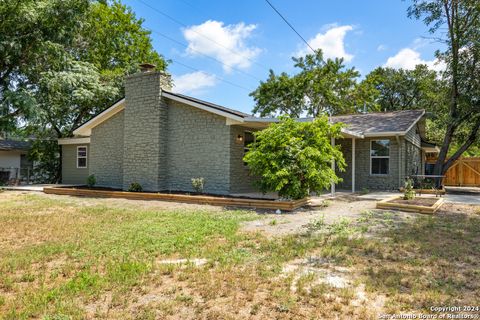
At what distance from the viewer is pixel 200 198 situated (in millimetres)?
10133

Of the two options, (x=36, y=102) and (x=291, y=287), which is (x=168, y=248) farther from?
(x=36, y=102)

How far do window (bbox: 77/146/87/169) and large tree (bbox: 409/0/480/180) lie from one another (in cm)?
1880

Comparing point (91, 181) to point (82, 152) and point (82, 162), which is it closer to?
point (82, 162)

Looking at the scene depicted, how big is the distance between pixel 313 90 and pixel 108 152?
19.5m

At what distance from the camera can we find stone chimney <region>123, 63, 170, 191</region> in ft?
40.4

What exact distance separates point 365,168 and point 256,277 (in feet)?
40.7

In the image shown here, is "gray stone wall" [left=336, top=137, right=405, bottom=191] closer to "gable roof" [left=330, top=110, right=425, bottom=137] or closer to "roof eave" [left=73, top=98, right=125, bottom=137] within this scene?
"gable roof" [left=330, top=110, right=425, bottom=137]

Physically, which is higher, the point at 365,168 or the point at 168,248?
the point at 365,168

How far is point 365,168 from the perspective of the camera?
1462cm

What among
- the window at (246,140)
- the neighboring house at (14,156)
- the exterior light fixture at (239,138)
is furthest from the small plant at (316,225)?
the neighboring house at (14,156)

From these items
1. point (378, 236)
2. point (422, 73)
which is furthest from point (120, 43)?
point (422, 73)

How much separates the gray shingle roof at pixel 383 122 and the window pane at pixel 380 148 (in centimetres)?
65

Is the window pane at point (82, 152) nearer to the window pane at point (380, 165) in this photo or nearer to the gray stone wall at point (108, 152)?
the gray stone wall at point (108, 152)

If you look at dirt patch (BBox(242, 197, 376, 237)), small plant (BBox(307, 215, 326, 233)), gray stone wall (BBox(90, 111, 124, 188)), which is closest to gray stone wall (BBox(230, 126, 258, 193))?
dirt patch (BBox(242, 197, 376, 237))
